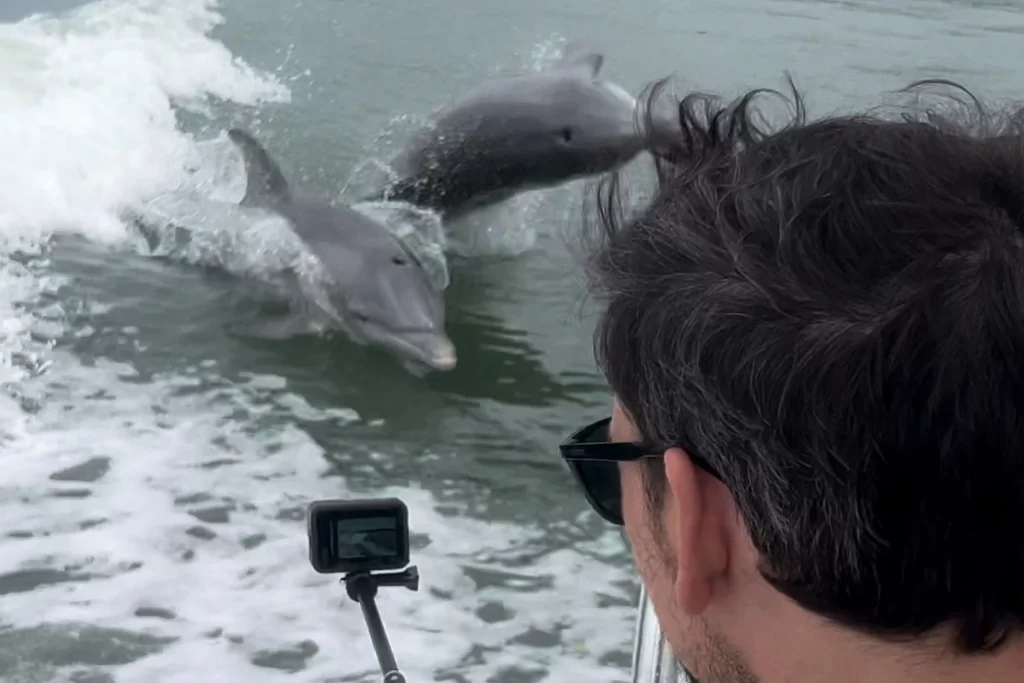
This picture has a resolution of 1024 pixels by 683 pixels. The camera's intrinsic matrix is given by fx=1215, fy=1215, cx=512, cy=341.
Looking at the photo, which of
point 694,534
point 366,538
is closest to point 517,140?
point 366,538

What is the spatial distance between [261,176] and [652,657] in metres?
3.88

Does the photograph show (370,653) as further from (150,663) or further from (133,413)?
(133,413)

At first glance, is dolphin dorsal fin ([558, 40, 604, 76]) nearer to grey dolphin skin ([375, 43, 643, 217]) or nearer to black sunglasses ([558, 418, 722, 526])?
grey dolphin skin ([375, 43, 643, 217])

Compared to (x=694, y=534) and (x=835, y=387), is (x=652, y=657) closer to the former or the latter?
(x=694, y=534)

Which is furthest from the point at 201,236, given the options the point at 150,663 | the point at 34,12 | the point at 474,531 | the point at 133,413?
the point at 34,12

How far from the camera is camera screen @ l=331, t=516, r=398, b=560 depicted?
204 cm

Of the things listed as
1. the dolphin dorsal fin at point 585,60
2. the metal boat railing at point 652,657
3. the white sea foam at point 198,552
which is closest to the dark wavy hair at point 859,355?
the metal boat railing at point 652,657

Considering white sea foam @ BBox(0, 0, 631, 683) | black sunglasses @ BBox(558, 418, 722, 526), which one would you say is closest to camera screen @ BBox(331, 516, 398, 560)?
black sunglasses @ BBox(558, 418, 722, 526)

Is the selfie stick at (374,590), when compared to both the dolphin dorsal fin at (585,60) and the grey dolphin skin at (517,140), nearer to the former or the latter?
the grey dolphin skin at (517,140)

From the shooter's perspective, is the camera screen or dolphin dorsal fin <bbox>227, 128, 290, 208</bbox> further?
dolphin dorsal fin <bbox>227, 128, 290, 208</bbox>

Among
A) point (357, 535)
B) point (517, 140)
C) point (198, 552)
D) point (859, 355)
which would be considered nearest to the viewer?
point (859, 355)

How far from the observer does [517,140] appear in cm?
546

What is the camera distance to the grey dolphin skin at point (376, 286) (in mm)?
4590

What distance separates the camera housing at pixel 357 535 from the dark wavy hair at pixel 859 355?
868 millimetres
